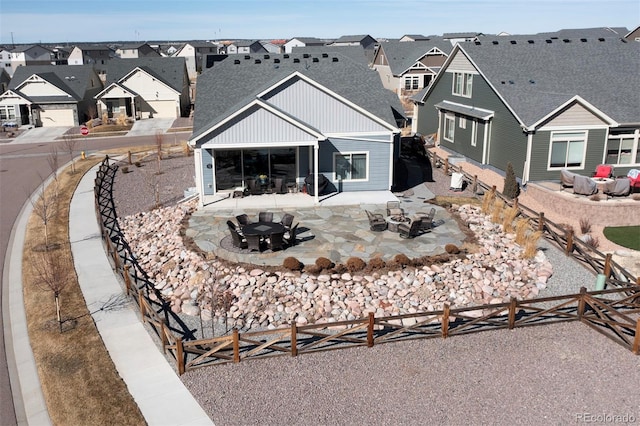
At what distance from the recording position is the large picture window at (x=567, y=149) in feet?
92.7

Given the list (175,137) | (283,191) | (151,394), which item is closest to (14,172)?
(175,137)

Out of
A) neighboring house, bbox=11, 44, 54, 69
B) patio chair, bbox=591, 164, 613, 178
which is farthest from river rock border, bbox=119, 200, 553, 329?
neighboring house, bbox=11, 44, 54, 69

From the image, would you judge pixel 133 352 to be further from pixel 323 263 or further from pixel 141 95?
pixel 141 95

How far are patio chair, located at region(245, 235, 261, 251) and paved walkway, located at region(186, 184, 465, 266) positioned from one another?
0.71ft

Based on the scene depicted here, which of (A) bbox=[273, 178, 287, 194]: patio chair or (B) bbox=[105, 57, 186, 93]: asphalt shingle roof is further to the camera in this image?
(B) bbox=[105, 57, 186, 93]: asphalt shingle roof

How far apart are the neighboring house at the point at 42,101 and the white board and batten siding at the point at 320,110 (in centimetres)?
3891

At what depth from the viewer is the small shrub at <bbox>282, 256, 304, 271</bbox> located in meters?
18.6

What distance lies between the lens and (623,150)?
95.4ft

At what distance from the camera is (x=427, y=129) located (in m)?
42.2

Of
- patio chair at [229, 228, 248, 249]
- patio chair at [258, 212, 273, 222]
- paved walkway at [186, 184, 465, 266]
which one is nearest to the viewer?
paved walkway at [186, 184, 465, 266]

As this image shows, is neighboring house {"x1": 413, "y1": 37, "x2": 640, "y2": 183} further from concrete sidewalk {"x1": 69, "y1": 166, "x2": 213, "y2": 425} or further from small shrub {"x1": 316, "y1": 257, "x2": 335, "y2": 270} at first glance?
concrete sidewalk {"x1": 69, "y1": 166, "x2": 213, "y2": 425}

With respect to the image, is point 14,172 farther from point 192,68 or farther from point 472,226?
point 192,68

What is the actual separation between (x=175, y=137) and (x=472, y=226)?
112ft

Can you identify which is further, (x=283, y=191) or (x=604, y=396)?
(x=283, y=191)
